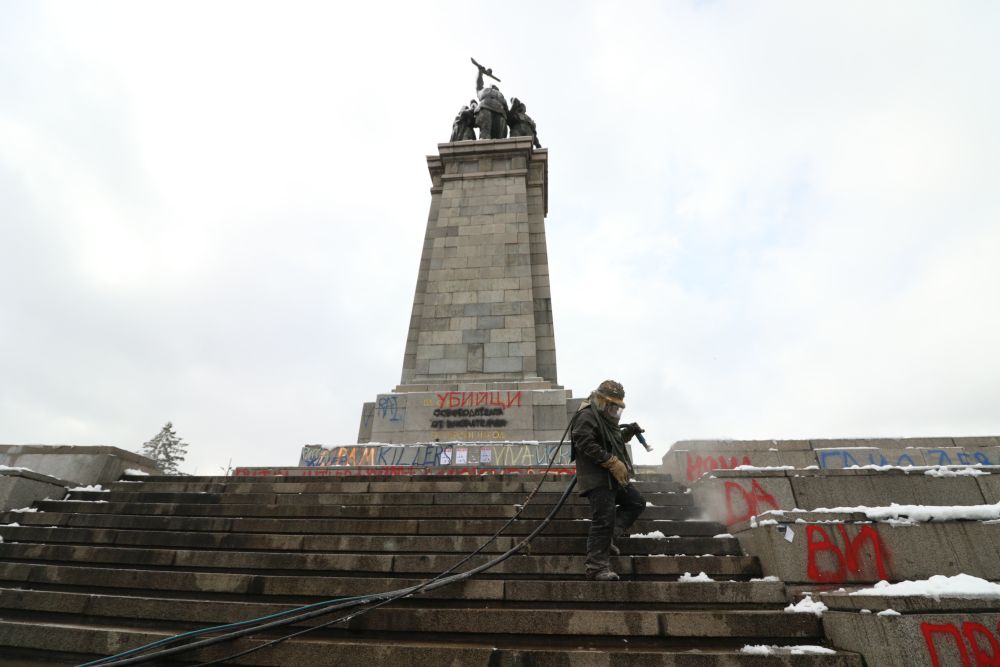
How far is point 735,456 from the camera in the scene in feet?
25.2

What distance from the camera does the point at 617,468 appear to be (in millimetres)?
4809

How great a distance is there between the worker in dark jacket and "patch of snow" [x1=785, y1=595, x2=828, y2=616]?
1486 mm

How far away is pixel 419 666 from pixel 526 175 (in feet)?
53.7

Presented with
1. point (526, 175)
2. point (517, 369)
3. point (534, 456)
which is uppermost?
point (526, 175)

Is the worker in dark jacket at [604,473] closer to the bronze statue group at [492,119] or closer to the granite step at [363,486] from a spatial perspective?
the granite step at [363,486]

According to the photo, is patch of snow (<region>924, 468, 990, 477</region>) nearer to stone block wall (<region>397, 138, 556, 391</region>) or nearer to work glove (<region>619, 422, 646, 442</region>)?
work glove (<region>619, 422, 646, 442</region>)

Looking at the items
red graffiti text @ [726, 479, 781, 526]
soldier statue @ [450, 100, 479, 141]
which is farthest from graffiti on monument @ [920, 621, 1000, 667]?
soldier statue @ [450, 100, 479, 141]

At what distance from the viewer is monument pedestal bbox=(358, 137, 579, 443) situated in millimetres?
12477

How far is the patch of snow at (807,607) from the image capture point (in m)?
3.94

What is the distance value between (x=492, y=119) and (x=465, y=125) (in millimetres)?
1130

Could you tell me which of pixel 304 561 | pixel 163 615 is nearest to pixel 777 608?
pixel 304 561

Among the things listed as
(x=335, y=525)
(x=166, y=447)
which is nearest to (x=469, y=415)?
(x=335, y=525)

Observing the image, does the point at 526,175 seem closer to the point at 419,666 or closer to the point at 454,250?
the point at 454,250

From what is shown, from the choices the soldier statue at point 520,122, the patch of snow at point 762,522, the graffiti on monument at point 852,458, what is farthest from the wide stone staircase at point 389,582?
the soldier statue at point 520,122
